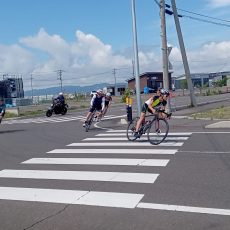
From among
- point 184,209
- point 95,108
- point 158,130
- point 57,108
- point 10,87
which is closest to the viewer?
point 184,209

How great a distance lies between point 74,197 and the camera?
6.87m

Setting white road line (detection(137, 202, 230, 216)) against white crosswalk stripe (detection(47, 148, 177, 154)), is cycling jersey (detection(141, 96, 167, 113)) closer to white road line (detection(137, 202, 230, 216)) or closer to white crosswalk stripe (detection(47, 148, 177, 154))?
white crosswalk stripe (detection(47, 148, 177, 154))

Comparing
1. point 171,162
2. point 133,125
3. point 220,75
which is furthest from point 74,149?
point 220,75

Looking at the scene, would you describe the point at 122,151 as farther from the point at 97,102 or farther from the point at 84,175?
the point at 97,102

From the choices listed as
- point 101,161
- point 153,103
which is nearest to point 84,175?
point 101,161

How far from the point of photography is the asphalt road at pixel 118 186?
565cm

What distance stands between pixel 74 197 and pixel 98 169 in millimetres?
2252

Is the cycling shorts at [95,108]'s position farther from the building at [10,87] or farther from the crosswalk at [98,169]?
the building at [10,87]

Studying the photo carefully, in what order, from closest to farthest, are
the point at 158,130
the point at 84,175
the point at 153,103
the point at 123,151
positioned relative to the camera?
1. the point at 84,175
2. the point at 123,151
3. the point at 153,103
4. the point at 158,130

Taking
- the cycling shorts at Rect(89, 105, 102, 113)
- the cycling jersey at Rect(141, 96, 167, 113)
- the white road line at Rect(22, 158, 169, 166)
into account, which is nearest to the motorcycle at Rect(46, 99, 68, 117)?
the cycling shorts at Rect(89, 105, 102, 113)

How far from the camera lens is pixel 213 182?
746 centimetres

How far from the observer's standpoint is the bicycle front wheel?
41.5 feet

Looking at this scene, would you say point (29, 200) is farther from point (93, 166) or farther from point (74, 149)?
point (74, 149)

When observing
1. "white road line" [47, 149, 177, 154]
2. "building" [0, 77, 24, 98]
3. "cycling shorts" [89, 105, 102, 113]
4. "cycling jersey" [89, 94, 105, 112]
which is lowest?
"white road line" [47, 149, 177, 154]
